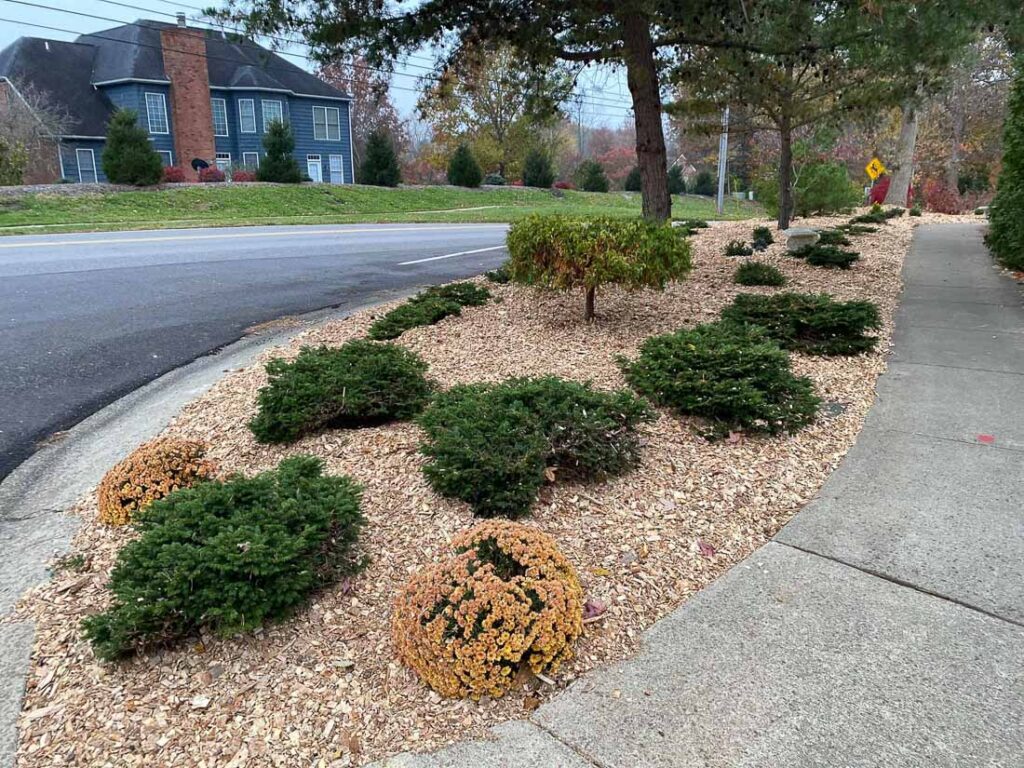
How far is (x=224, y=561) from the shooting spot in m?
2.46

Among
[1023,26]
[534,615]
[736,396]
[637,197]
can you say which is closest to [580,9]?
[1023,26]

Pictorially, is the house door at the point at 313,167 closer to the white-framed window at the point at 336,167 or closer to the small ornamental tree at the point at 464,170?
the white-framed window at the point at 336,167

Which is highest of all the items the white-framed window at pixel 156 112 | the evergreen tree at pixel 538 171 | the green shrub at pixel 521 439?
the white-framed window at pixel 156 112

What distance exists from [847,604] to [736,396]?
1.56 m

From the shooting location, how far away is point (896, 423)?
413 cm

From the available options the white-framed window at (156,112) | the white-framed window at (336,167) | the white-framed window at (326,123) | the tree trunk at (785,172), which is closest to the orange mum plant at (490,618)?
the tree trunk at (785,172)

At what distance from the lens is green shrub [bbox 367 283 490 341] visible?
5.95 meters

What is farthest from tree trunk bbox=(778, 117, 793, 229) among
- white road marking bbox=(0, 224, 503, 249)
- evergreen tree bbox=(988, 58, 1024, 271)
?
white road marking bbox=(0, 224, 503, 249)

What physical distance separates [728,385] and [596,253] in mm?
1848

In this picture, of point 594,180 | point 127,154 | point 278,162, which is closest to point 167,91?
point 278,162

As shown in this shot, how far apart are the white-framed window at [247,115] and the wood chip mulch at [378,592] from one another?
33.4 metres

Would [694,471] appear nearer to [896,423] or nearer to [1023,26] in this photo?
[896,423]

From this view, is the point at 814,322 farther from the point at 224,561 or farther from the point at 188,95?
the point at 188,95

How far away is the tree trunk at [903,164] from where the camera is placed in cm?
2325
